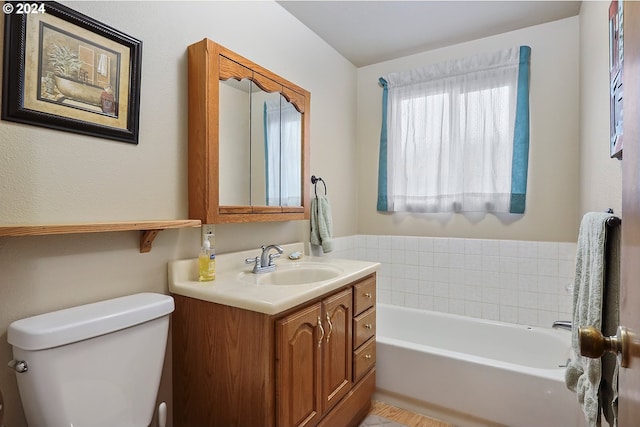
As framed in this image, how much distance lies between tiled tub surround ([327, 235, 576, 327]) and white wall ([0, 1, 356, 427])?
1.20 m

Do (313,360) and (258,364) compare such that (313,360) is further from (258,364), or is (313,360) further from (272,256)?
(272,256)

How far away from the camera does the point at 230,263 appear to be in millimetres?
1707

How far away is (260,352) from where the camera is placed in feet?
3.94

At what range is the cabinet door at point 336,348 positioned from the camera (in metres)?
1.50

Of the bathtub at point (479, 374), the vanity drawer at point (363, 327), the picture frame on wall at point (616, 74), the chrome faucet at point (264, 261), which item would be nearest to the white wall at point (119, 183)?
the chrome faucet at point (264, 261)

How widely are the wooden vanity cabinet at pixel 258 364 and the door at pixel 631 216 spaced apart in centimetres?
96

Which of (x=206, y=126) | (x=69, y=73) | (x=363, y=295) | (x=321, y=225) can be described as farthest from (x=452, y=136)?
(x=69, y=73)

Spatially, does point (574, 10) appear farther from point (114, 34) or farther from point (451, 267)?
point (114, 34)

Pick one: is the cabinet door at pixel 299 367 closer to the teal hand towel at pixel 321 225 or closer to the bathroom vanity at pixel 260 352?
the bathroom vanity at pixel 260 352

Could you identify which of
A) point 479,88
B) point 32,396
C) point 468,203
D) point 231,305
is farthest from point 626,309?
point 479,88

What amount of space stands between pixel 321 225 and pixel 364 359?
2.91 feet

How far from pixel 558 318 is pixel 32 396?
109 inches

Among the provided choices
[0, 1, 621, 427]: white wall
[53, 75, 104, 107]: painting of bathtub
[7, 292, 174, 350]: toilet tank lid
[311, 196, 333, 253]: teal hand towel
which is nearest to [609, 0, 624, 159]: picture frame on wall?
[0, 1, 621, 427]: white wall

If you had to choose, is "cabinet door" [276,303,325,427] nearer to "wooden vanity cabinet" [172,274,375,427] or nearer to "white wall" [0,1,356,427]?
"wooden vanity cabinet" [172,274,375,427]
